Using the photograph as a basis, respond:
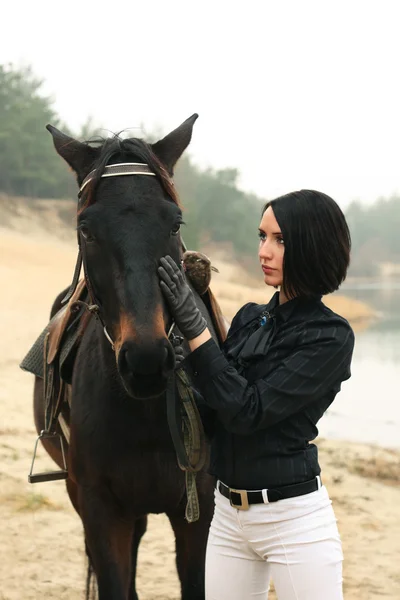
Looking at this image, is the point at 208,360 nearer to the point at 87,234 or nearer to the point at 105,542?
the point at 87,234

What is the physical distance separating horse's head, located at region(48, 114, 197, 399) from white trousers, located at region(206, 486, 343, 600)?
18.4 inches

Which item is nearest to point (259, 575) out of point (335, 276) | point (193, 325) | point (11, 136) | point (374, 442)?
point (193, 325)

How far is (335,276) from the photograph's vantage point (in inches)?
84.2

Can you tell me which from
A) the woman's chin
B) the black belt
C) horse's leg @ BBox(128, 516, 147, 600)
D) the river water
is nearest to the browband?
the woman's chin

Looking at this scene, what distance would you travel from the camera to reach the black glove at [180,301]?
6.73ft

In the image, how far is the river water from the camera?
34.3ft

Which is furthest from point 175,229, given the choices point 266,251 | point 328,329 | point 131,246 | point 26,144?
point 26,144

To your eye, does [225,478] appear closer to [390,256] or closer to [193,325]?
[193,325]

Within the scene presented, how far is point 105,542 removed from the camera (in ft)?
9.04

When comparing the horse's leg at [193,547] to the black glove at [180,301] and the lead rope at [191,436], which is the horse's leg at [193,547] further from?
the black glove at [180,301]

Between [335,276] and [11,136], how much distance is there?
37397mm

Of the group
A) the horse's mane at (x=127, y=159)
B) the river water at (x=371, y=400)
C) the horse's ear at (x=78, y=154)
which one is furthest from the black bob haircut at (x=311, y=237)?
the river water at (x=371, y=400)

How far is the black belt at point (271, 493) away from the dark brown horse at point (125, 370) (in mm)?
382

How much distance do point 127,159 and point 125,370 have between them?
807 millimetres
